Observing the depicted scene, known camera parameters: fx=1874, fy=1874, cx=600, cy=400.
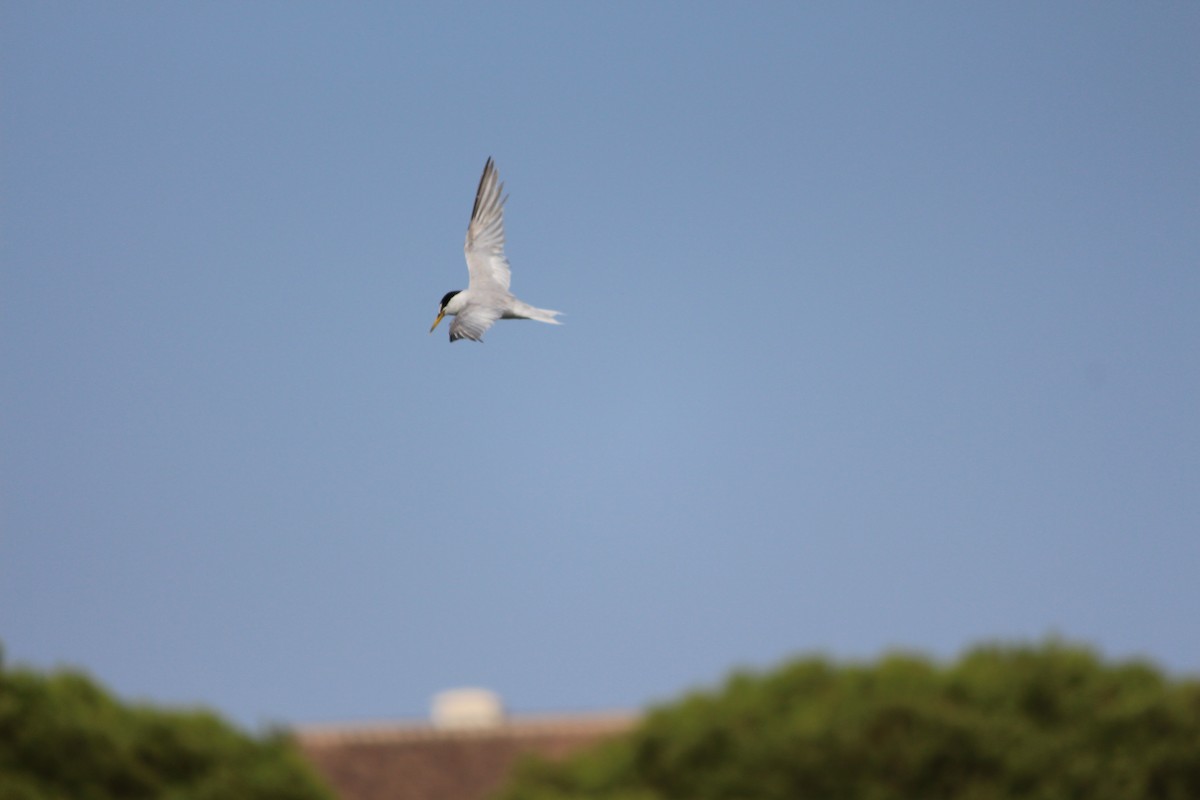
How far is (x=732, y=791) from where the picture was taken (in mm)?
23031

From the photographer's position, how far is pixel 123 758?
2450cm

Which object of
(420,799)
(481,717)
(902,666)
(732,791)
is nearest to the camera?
(732,791)

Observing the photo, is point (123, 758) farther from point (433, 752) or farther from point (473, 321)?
point (473, 321)

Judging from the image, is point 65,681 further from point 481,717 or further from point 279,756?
point 481,717

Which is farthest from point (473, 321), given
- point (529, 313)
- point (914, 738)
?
point (914, 738)

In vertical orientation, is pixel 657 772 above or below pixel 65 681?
below

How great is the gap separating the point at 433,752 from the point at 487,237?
10794 mm

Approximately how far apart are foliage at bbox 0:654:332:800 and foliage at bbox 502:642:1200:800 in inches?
141

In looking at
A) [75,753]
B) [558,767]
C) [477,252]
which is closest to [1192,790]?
[558,767]

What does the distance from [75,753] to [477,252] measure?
1478cm

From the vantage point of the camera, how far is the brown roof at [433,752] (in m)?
29.9

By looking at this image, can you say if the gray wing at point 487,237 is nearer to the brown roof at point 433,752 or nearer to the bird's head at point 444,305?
the bird's head at point 444,305

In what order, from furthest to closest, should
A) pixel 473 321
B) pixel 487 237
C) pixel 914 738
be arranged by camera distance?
pixel 487 237 → pixel 473 321 → pixel 914 738

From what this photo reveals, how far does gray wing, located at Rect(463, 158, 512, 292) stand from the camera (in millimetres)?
36062
